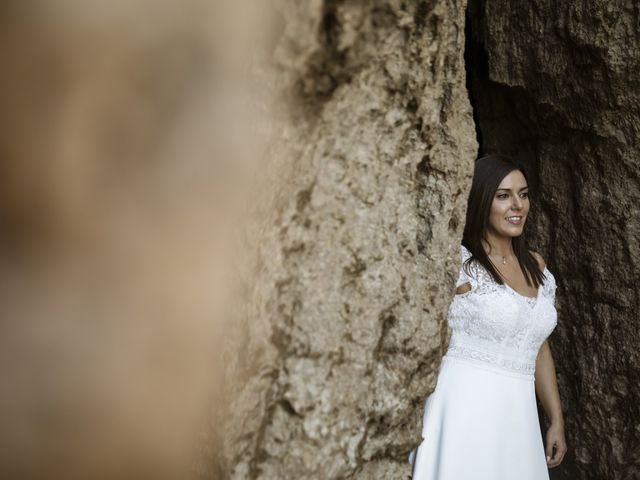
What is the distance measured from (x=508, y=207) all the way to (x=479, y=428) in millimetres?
921

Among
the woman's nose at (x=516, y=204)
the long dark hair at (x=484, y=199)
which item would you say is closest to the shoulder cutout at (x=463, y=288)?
the long dark hair at (x=484, y=199)

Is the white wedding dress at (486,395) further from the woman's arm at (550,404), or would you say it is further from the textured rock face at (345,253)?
the textured rock face at (345,253)

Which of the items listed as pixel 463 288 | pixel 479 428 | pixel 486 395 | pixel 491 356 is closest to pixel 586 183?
pixel 463 288

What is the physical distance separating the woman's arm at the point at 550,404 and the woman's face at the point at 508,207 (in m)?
0.55

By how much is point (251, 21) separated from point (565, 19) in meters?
2.09

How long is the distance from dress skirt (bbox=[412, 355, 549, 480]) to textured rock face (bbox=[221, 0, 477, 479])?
2.05 feet

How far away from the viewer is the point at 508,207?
9.76 feet

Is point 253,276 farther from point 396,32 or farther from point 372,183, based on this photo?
point 396,32

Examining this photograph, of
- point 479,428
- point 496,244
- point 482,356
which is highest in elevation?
point 496,244

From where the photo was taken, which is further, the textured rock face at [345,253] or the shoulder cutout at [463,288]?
the shoulder cutout at [463,288]

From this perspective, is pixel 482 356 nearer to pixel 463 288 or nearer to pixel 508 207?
pixel 463 288

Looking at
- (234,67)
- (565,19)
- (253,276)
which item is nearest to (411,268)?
(253,276)

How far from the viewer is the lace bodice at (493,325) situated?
2.72 meters

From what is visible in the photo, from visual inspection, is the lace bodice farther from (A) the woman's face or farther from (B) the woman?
(A) the woman's face
